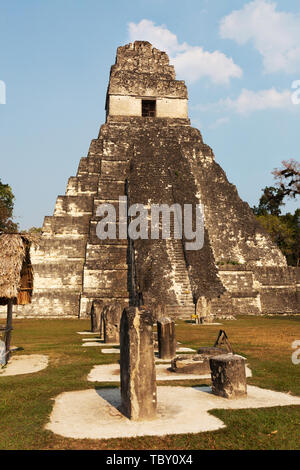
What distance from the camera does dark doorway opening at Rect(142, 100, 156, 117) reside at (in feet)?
91.9

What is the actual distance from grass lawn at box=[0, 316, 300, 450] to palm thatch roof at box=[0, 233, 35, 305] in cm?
158

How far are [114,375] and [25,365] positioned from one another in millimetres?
1968

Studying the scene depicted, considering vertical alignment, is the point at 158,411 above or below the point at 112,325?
below

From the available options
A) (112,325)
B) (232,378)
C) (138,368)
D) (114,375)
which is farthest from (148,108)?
(138,368)

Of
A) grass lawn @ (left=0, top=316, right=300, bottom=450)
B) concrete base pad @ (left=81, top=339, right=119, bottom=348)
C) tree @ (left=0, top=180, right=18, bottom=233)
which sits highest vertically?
tree @ (left=0, top=180, right=18, bottom=233)

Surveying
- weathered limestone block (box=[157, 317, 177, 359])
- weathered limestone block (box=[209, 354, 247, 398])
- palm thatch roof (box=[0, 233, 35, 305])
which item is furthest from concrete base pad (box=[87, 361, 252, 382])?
palm thatch roof (box=[0, 233, 35, 305])

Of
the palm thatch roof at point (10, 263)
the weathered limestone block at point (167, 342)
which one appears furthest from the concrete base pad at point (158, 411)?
the palm thatch roof at point (10, 263)

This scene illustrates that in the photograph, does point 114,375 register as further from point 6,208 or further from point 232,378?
point 6,208

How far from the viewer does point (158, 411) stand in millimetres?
4520

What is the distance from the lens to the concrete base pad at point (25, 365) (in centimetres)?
686

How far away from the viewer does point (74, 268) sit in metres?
19.8

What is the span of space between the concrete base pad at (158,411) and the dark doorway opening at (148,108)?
2482 cm

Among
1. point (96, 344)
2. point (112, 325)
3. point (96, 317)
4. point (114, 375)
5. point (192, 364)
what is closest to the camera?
point (114, 375)

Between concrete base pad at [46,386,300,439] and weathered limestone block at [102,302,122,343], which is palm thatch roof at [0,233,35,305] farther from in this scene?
concrete base pad at [46,386,300,439]
